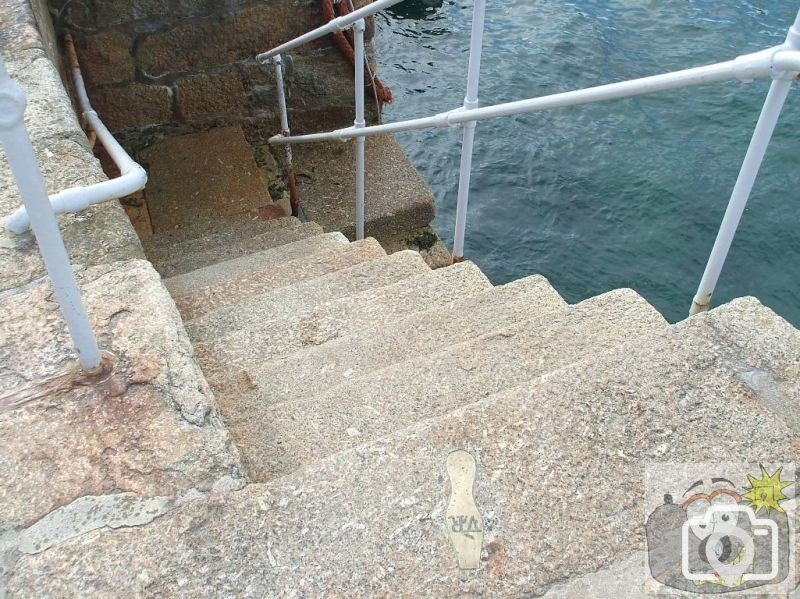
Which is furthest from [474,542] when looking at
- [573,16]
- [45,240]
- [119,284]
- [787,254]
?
[573,16]

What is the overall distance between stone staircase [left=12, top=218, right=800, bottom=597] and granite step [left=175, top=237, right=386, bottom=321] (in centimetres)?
63

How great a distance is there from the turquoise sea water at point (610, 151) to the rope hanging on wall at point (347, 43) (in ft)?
6.07

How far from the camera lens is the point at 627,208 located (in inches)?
252

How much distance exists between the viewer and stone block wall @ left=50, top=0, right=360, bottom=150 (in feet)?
13.1

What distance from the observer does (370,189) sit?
443 centimetres

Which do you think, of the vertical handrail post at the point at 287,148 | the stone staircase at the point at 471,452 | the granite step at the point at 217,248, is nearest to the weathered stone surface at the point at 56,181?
the stone staircase at the point at 471,452

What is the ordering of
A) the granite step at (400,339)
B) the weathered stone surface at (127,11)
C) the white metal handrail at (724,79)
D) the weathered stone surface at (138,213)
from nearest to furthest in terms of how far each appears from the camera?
1. the white metal handrail at (724,79)
2. the granite step at (400,339)
3. the weathered stone surface at (127,11)
4. the weathered stone surface at (138,213)

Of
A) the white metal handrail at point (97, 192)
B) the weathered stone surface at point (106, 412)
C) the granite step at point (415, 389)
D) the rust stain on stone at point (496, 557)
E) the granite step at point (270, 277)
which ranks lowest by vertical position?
the granite step at point (270, 277)

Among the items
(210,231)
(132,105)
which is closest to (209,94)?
(132,105)

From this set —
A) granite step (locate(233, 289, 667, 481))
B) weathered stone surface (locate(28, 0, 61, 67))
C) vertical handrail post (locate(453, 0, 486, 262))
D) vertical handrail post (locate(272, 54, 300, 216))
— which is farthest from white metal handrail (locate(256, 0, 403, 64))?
granite step (locate(233, 289, 667, 481))

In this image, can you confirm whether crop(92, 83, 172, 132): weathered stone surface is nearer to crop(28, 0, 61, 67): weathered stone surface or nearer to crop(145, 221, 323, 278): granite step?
crop(28, 0, 61, 67): weathered stone surface

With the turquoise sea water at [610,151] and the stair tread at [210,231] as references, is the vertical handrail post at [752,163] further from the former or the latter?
the turquoise sea water at [610,151]

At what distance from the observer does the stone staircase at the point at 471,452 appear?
3.92ft

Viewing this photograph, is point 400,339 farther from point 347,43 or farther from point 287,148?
point 347,43
